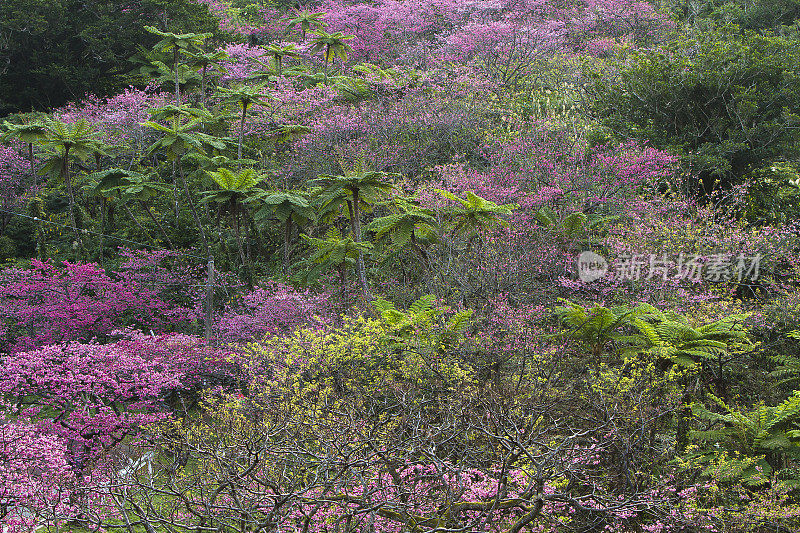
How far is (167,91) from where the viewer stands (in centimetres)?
2281

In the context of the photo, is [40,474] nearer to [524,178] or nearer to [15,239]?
[524,178]

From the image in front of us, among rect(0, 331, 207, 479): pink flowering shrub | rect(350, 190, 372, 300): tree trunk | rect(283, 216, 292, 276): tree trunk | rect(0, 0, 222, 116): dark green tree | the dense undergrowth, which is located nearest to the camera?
the dense undergrowth

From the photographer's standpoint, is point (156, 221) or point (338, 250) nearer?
point (338, 250)

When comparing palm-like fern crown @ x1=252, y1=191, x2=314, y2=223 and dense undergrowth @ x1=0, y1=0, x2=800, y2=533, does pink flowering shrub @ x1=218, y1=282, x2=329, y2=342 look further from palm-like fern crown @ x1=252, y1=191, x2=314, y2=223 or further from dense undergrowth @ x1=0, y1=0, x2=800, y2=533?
palm-like fern crown @ x1=252, y1=191, x2=314, y2=223

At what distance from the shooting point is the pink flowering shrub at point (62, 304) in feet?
43.4

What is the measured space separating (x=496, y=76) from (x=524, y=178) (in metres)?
7.46

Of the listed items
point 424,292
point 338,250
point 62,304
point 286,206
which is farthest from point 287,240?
point 62,304

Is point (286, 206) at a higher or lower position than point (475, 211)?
lower

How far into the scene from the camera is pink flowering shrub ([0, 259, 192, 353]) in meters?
13.2

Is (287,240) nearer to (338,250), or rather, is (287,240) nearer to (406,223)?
(338,250)

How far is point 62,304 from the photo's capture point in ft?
43.5

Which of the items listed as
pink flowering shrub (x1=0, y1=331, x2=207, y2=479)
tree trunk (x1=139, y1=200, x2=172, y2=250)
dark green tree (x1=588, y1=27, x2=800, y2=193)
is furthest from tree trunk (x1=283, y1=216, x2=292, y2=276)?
dark green tree (x1=588, y1=27, x2=800, y2=193)

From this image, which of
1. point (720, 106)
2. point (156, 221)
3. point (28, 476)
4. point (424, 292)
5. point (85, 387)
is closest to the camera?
point (28, 476)

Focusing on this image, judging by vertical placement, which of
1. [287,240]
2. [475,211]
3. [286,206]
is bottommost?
[287,240]
